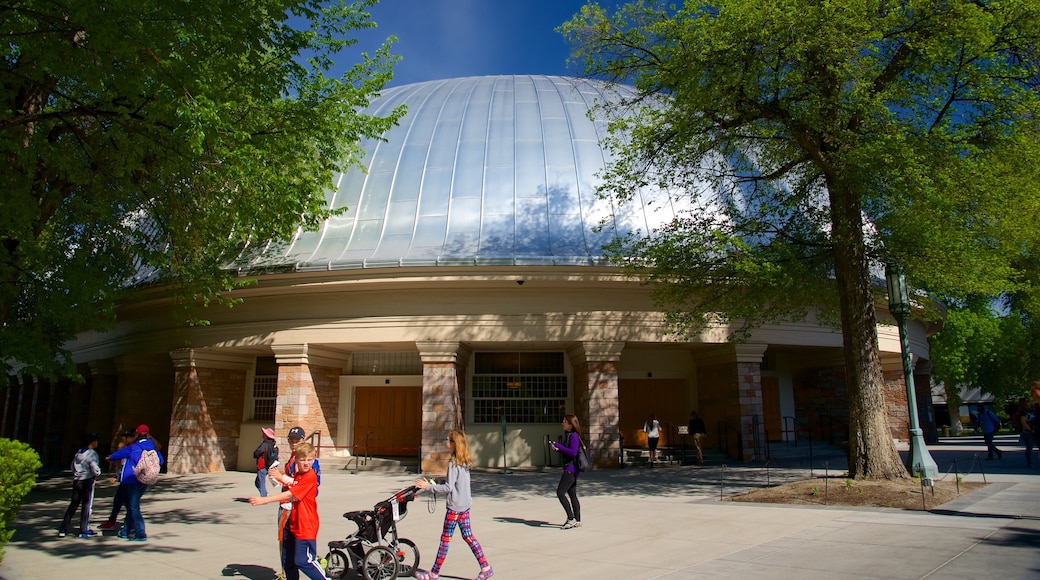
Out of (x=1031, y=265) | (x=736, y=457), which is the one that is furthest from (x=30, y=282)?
(x=1031, y=265)

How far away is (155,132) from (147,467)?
15.0ft

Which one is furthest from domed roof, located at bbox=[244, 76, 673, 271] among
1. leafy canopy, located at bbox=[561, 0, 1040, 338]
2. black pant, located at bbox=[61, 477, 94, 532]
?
black pant, located at bbox=[61, 477, 94, 532]

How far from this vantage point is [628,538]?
874 centimetres

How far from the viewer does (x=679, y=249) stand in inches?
548

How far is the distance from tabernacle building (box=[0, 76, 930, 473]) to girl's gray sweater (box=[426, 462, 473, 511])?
10245mm

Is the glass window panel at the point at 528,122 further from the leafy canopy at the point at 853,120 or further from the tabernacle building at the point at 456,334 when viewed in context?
the leafy canopy at the point at 853,120

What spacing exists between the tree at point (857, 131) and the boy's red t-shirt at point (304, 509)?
863 centimetres

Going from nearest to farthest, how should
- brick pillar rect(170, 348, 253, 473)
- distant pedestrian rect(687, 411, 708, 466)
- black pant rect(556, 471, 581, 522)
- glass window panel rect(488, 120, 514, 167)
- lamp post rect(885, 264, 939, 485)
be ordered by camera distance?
black pant rect(556, 471, 581, 522), lamp post rect(885, 264, 939, 485), distant pedestrian rect(687, 411, 708, 466), brick pillar rect(170, 348, 253, 473), glass window panel rect(488, 120, 514, 167)

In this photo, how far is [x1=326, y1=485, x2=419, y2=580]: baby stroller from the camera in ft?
21.5

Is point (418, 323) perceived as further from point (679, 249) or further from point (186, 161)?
point (186, 161)

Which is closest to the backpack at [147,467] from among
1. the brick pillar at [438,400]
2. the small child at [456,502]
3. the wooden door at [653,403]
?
the small child at [456,502]

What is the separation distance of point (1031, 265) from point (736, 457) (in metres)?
18.2

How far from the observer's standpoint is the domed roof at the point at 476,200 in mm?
18359

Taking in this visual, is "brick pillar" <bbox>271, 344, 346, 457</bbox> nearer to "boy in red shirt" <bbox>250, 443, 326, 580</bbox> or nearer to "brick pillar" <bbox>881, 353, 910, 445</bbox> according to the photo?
"boy in red shirt" <bbox>250, 443, 326, 580</bbox>
